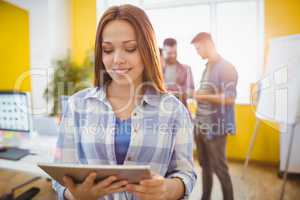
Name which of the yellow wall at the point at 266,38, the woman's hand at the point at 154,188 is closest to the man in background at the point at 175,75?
the yellow wall at the point at 266,38

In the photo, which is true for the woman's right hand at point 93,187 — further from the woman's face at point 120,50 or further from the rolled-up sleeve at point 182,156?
the woman's face at point 120,50

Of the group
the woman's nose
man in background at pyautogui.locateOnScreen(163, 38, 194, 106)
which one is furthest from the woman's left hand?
man in background at pyautogui.locateOnScreen(163, 38, 194, 106)

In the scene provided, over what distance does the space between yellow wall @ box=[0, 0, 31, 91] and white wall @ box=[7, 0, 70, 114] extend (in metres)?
0.04

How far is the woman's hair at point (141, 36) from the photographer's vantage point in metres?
0.83

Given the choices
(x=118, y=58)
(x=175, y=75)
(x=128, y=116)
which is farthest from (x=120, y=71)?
(x=175, y=75)

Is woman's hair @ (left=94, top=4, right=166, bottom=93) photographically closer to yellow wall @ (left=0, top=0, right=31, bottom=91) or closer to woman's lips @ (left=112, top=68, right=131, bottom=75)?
woman's lips @ (left=112, top=68, right=131, bottom=75)

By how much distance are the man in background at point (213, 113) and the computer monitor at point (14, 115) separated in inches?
41.5

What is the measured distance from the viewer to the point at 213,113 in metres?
1.29

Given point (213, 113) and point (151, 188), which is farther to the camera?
point (213, 113)

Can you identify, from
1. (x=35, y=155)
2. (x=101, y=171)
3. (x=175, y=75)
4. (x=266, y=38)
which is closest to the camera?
(x=101, y=171)

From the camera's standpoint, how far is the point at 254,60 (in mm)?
1173

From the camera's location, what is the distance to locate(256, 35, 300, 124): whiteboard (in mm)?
1139

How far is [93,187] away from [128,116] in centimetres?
29

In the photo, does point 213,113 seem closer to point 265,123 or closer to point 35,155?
point 265,123
